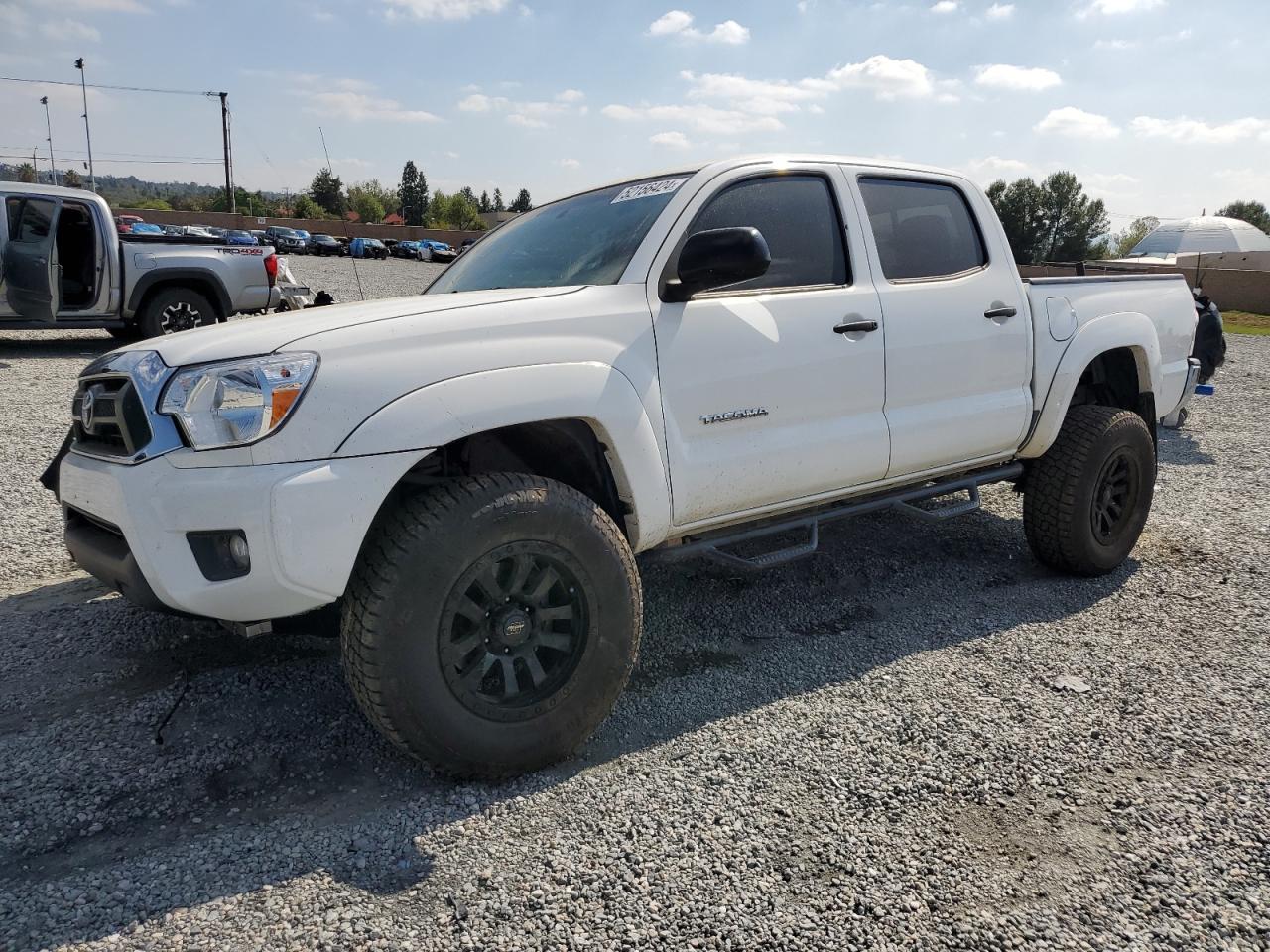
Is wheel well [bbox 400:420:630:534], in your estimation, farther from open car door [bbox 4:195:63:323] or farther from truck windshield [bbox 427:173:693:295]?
open car door [bbox 4:195:63:323]

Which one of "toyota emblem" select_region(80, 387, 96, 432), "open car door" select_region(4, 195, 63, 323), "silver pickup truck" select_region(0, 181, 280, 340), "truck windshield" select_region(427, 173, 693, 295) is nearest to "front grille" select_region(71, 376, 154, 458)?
"toyota emblem" select_region(80, 387, 96, 432)

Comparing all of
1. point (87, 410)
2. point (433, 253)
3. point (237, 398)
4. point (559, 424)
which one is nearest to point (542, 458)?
point (559, 424)

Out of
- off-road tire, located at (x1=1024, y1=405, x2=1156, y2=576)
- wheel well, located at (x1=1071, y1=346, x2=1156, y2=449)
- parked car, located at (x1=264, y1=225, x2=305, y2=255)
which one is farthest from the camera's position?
parked car, located at (x1=264, y1=225, x2=305, y2=255)

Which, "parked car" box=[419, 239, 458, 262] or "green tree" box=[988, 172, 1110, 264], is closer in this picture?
"parked car" box=[419, 239, 458, 262]

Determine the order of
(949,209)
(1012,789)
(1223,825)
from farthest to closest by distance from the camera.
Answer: (949,209), (1012,789), (1223,825)

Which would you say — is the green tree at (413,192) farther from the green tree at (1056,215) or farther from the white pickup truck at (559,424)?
the white pickup truck at (559,424)

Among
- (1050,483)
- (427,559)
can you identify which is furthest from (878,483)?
(427,559)

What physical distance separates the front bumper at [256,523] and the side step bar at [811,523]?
4.06 feet

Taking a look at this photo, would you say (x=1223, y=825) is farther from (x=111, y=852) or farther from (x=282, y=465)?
(x=111, y=852)

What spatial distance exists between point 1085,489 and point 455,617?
3254 millimetres

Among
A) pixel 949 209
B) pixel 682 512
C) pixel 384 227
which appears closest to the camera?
pixel 682 512

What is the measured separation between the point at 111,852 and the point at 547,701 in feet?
4.03

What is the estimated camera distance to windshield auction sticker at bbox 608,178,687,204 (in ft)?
11.5

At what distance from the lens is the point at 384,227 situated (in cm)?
6575
